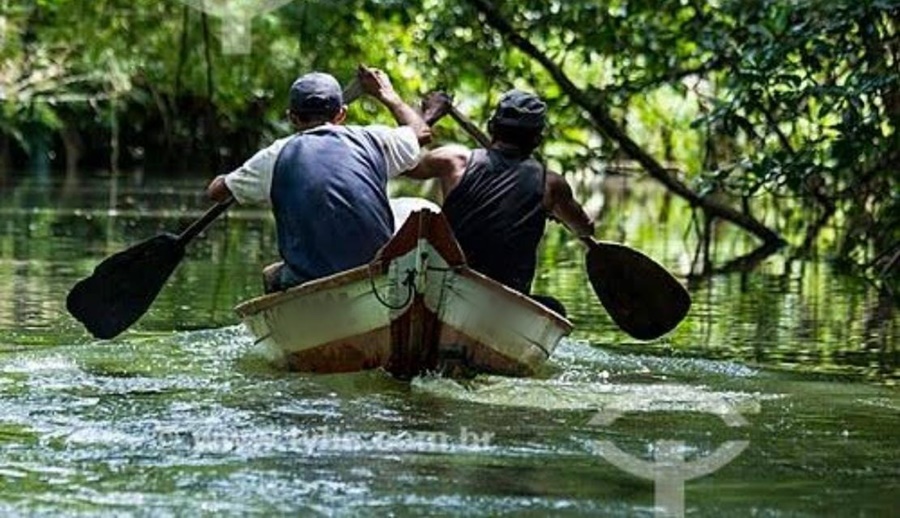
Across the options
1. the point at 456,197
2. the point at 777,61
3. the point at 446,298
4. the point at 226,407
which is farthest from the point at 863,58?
the point at 226,407

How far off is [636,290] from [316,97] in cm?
202

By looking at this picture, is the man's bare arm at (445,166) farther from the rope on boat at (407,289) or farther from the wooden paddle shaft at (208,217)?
the rope on boat at (407,289)

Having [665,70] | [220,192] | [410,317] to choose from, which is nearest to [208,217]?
[220,192]

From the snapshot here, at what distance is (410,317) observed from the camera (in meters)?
8.78

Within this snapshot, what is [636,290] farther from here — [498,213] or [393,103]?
[393,103]

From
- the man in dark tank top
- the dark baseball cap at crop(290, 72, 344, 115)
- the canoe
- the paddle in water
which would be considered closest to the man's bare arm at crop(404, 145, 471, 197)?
the man in dark tank top

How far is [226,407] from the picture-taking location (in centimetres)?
809

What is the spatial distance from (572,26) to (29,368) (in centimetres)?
1024

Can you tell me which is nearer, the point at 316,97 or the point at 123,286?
the point at 316,97

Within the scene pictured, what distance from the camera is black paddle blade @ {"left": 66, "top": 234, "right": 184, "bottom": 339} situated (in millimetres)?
10172

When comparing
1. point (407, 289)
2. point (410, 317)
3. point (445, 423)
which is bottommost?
point (445, 423)

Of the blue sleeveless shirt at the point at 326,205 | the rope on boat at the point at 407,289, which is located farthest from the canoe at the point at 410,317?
the blue sleeveless shirt at the point at 326,205

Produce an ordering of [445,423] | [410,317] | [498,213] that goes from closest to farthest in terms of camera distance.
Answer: [445,423]
[410,317]
[498,213]

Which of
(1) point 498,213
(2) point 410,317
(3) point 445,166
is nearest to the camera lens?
(2) point 410,317
